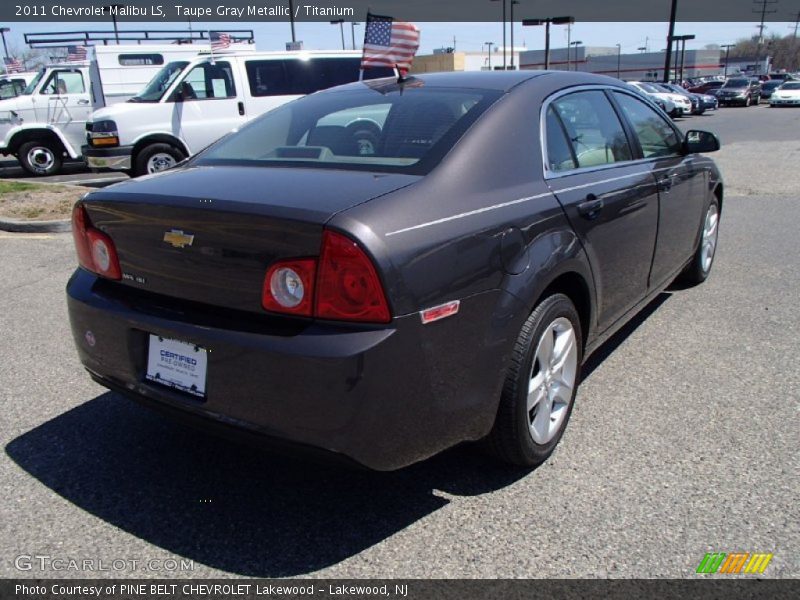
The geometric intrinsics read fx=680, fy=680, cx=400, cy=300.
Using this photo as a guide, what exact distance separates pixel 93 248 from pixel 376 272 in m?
1.40

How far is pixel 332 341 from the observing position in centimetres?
212

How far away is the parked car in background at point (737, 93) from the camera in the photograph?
3894 cm

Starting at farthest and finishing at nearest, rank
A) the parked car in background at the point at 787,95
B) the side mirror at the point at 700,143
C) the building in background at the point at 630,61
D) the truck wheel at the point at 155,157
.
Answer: the building in background at the point at 630,61, the parked car in background at the point at 787,95, the truck wheel at the point at 155,157, the side mirror at the point at 700,143

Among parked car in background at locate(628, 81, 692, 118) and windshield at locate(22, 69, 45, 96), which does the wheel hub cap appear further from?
parked car in background at locate(628, 81, 692, 118)

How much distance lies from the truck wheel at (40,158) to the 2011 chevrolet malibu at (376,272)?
12.6 meters

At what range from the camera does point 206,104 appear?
36.4ft

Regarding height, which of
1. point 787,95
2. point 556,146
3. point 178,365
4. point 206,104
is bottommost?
point 787,95

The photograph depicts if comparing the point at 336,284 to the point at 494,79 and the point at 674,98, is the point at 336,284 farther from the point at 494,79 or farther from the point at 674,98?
the point at 674,98

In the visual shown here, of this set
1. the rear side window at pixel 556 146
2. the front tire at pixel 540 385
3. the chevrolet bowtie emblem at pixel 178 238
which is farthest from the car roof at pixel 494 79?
the chevrolet bowtie emblem at pixel 178 238

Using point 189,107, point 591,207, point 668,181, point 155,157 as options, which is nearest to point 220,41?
point 189,107

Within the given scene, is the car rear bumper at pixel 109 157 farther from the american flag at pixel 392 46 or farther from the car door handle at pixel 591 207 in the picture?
the car door handle at pixel 591 207

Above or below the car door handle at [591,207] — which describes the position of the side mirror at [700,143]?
above

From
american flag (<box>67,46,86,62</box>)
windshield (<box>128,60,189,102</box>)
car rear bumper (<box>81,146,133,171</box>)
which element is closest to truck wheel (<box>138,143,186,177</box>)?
car rear bumper (<box>81,146,133,171</box>)

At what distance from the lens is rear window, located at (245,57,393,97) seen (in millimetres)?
11438
